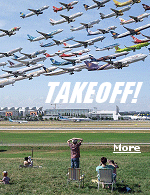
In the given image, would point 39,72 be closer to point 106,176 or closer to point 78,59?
point 78,59

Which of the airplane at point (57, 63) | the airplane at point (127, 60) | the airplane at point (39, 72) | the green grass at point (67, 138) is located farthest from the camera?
the airplane at point (39, 72)

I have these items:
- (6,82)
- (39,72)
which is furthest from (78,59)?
(6,82)

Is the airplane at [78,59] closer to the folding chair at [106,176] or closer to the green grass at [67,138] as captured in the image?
the green grass at [67,138]

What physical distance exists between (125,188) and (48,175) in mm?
5241

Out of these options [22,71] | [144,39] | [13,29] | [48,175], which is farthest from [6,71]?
[48,175]

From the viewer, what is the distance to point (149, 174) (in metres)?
16.4

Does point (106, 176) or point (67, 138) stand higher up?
point (106, 176)

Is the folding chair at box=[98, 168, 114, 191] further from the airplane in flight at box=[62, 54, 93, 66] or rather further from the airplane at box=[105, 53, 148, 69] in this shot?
the airplane in flight at box=[62, 54, 93, 66]

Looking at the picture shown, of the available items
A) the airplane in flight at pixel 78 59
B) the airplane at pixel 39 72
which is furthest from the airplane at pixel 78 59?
the airplane at pixel 39 72

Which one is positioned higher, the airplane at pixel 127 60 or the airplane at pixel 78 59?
the airplane at pixel 78 59

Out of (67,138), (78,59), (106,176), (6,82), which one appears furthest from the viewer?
(6,82)

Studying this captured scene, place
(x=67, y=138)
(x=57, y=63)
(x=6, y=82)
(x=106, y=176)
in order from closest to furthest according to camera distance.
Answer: (x=106, y=176)
(x=67, y=138)
(x=57, y=63)
(x=6, y=82)

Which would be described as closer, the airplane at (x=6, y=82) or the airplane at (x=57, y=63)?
the airplane at (x=57, y=63)

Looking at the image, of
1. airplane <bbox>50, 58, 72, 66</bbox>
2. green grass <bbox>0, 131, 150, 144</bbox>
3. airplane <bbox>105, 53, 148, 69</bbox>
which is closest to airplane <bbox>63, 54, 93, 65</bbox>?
airplane <bbox>50, 58, 72, 66</bbox>
